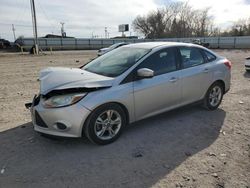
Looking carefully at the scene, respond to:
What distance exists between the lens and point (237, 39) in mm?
41562

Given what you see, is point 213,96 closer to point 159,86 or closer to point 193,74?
point 193,74

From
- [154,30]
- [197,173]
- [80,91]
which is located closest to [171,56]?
[80,91]

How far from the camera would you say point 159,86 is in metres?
4.38

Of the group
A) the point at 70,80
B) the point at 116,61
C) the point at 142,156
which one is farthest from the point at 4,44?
the point at 142,156

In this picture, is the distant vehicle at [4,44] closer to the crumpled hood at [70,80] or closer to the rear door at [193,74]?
the crumpled hood at [70,80]

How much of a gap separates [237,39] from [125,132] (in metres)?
42.8

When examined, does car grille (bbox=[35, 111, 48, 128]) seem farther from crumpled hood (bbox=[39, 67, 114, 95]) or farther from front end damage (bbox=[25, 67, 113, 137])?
crumpled hood (bbox=[39, 67, 114, 95])

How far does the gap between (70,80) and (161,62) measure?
1.72m

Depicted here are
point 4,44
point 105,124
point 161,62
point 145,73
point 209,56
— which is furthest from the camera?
point 4,44

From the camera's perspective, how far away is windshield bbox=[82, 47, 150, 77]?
4234 millimetres

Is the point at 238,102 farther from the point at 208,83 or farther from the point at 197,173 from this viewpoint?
the point at 197,173

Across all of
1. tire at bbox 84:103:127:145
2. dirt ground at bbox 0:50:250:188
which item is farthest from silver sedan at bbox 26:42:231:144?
dirt ground at bbox 0:50:250:188

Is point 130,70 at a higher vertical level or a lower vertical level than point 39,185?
higher

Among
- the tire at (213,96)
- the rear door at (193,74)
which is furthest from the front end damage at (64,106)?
the tire at (213,96)
